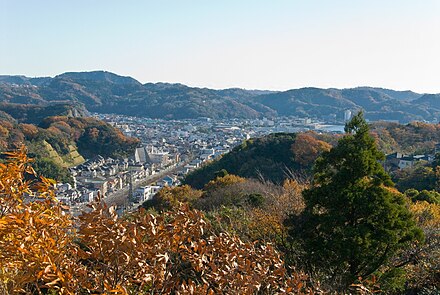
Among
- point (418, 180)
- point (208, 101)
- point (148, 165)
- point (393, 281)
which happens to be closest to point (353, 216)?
point (393, 281)

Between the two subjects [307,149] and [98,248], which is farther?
[307,149]

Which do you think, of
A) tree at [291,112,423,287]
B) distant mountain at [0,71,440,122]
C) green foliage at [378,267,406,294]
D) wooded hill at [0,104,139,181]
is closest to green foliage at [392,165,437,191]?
tree at [291,112,423,287]

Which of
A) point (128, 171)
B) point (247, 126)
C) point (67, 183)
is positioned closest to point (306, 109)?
point (247, 126)

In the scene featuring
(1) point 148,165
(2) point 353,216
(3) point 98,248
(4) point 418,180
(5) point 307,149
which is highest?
(3) point 98,248

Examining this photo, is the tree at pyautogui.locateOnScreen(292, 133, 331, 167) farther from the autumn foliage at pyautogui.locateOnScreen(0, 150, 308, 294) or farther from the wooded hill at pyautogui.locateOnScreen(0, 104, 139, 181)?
the autumn foliage at pyautogui.locateOnScreen(0, 150, 308, 294)

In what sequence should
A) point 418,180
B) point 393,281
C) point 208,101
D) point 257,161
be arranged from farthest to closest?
point 208,101
point 257,161
point 418,180
point 393,281

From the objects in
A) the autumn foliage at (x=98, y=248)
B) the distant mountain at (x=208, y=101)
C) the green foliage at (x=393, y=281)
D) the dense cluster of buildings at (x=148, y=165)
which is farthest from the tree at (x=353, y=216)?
the distant mountain at (x=208, y=101)

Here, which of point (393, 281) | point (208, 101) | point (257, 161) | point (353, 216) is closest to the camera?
point (393, 281)

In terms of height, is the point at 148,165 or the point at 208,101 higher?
the point at 208,101

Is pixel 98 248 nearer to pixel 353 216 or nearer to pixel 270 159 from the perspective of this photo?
pixel 353 216
